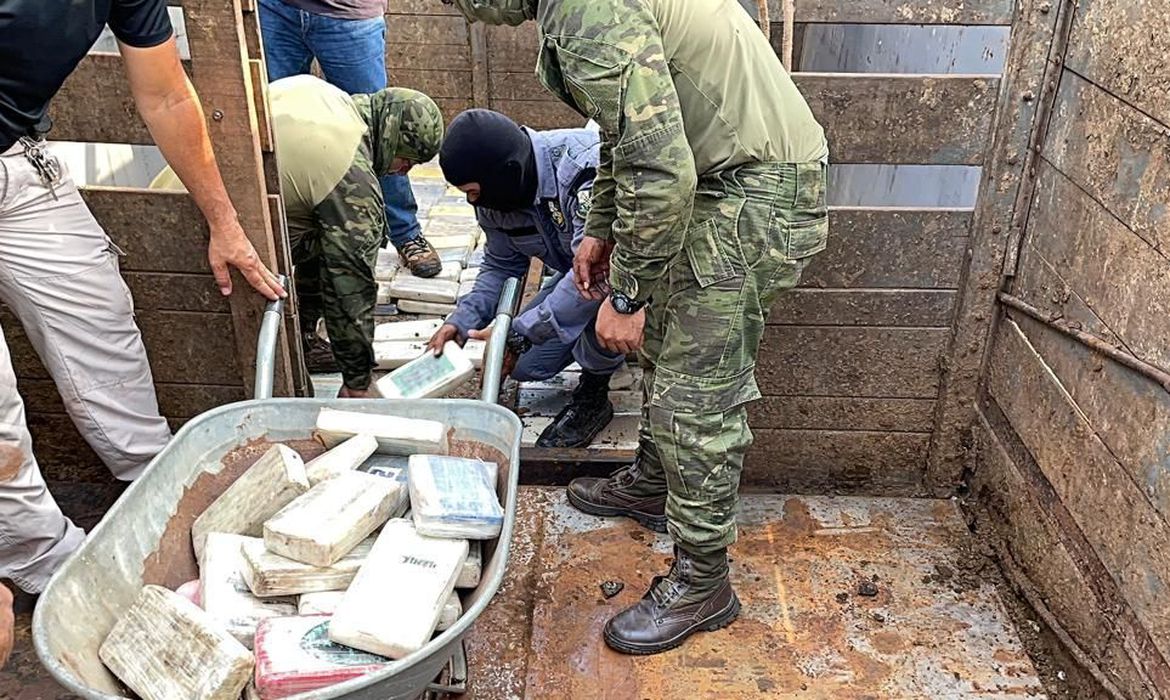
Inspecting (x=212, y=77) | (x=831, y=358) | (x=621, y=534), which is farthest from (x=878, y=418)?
(x=212, y=77)

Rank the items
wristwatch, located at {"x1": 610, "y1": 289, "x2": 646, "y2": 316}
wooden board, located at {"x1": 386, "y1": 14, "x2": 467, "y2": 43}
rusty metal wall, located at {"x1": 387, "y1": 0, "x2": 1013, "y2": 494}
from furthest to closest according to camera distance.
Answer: wooden board, located at {"x1": 386, "y1": 14, "x2": 467, "y2": 43}, rusty metal wall, located at {"x1": 387, "y1": 0, "x2": 1013, "y2": 494}, wristwatch, located at {"x1": 610, "y1": 289, "x2": 646, "y2": 316}

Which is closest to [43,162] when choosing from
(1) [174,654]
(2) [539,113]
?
(1) [174,654]

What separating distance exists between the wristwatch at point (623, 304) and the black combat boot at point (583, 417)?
46.4 inches

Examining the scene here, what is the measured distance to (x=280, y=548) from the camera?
176 centimetres

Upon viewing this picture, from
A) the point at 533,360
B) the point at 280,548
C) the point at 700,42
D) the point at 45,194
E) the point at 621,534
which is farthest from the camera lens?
the point at 533,360

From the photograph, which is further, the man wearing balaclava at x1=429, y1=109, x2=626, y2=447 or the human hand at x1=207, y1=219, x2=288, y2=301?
the man wearing balaclava at x1=429, y1=109, x2=626, y2=447

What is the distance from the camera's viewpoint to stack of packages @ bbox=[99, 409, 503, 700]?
1.57 m

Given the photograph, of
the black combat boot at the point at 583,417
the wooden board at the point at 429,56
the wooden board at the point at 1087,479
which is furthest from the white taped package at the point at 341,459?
the wooden board at the point at 429,56

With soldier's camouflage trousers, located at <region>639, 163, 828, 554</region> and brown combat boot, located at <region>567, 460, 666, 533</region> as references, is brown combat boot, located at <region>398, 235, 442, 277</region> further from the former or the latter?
soldier's camouflage trousers, located at <region>639, 163, 828, 554</region>

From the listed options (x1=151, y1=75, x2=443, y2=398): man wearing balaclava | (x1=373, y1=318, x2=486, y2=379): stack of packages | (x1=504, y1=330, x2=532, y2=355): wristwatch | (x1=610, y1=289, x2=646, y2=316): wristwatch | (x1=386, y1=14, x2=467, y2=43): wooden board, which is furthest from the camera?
(x1=386, y1=14, x2=467, y2=43): wooden board

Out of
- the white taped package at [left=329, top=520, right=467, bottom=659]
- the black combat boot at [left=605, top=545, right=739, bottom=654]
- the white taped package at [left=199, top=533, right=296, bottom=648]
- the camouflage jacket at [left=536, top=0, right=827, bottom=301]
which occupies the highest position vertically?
the camouflage jacket at [left=536, top=0, right=827, bottom=301]

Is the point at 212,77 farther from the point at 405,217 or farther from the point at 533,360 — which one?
A: the point at 405,217

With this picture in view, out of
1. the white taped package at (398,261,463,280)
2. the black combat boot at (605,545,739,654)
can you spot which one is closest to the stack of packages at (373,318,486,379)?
the white taped package at (398,261,463,280)

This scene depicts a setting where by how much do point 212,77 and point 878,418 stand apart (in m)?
2.28
